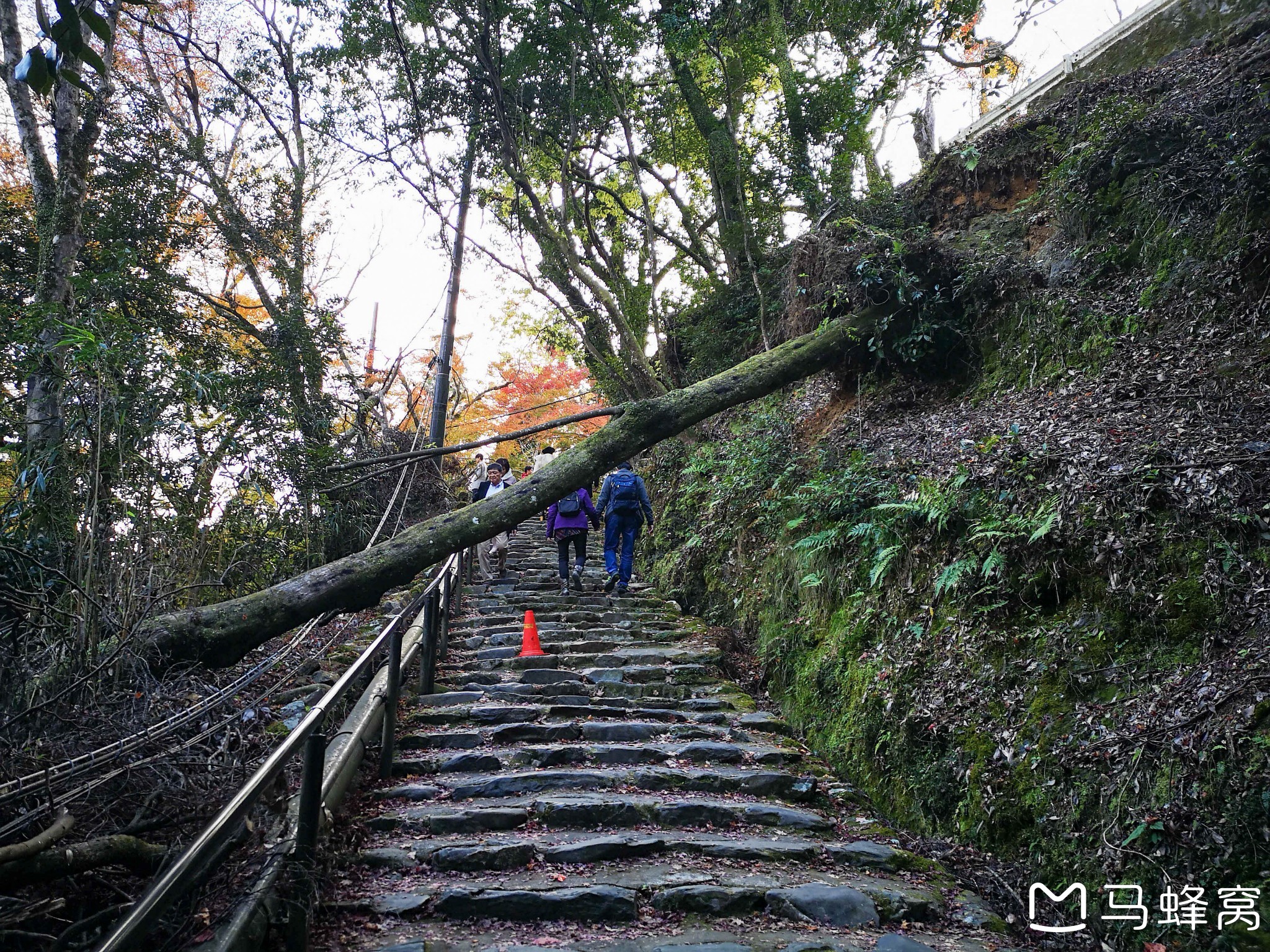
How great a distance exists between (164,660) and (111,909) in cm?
214

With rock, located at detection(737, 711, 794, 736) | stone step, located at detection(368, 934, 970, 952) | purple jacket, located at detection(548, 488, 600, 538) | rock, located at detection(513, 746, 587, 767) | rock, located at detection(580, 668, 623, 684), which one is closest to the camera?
stone step, located at detection(368, 934, 970, 952)

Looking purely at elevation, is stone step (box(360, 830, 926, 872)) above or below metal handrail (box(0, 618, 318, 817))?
below

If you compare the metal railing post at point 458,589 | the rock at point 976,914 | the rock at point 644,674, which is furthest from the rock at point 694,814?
the metal railing post at point 458,589

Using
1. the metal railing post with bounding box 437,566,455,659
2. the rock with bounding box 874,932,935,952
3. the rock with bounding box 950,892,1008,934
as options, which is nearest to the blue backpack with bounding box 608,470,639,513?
the metal railing post with bounding box 437,566,455,659

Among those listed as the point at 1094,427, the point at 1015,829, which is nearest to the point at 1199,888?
the point at 1015,829

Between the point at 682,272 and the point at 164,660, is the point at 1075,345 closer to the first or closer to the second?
the point at 164,660

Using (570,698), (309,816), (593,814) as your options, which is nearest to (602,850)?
(593,814)

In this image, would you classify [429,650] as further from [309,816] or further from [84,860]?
[84,860]

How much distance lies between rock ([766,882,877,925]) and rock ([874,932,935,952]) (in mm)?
146

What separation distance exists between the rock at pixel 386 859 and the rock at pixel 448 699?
7.53ft

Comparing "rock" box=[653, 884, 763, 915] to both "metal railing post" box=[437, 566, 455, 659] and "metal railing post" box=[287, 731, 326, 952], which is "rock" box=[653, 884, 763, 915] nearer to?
"metal railing post" box=[287, 731, 326, 952]

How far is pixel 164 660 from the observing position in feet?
13.3

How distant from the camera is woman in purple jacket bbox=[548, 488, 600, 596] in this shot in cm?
966

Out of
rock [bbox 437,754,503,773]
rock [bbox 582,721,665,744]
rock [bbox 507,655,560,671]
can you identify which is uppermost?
rock [bbox 507,655,560,671]
